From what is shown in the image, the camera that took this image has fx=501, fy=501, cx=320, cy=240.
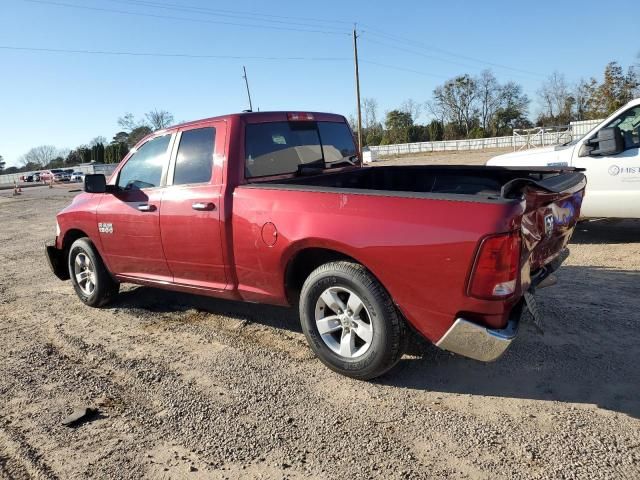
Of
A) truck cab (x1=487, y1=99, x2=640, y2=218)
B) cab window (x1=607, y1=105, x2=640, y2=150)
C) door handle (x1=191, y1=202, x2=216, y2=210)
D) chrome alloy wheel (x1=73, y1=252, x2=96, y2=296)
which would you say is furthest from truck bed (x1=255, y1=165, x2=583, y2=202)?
cab window (x1=607, y1=105, x2=640, y2=150)

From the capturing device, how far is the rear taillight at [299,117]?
4.65 metres

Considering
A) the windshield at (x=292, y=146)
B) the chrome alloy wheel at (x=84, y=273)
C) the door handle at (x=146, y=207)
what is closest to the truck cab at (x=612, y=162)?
the windshield at (x=292, y=146)

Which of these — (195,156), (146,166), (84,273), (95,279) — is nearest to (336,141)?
(195,156)

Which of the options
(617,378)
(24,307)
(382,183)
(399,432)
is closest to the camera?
(399,432)

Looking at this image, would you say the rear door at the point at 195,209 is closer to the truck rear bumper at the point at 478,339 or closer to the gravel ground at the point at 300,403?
the gravel ground at the point at 300,403

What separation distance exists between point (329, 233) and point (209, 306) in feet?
8.32

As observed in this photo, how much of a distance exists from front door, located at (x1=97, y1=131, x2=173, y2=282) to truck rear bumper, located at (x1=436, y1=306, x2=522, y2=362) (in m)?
2.80

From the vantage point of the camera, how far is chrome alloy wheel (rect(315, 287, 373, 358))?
3.42 m

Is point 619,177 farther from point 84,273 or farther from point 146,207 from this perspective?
point 84,273

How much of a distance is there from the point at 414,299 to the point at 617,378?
1.50m

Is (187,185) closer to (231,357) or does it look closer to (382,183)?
(231,357)

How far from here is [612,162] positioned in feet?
21.8

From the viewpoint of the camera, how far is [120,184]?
17.1 ft

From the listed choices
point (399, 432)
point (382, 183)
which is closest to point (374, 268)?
point (399, 432)
